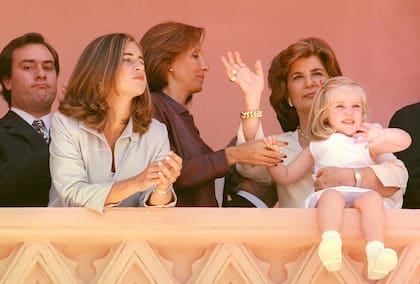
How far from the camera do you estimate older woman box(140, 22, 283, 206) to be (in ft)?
23.4

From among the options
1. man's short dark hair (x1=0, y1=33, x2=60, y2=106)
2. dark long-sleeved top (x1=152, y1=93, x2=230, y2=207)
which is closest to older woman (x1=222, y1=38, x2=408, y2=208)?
dark long-sleeved top (x1=152, y1=93, x2=230, y2=207)

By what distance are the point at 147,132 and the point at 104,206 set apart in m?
0.45

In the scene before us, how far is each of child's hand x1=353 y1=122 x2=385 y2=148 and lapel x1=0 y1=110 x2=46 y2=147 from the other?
1.32 meters

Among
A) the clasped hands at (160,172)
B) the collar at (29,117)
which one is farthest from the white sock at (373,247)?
the collar at (29,117)

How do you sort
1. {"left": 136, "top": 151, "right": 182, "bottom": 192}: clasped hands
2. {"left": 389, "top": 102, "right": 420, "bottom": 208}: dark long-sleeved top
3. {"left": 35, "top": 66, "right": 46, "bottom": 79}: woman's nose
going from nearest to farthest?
{"left": 136, "top": 151, "right": 182, "bottom": 192}: clasped hands < {"left": 389, "top": 102, "right": 420, "bottom": 208}: dark long-sleeved top < {"left": 35, "top": 66, "right": 46, "bottom": 79}: woman's nose

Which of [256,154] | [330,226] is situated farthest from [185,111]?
[330,226]

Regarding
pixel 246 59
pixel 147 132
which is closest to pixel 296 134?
pixel 147 132

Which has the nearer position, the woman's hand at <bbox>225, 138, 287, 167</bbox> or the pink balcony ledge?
the pink balcony ledge

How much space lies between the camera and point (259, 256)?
21.7ft

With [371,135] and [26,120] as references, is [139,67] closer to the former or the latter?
[26,120]

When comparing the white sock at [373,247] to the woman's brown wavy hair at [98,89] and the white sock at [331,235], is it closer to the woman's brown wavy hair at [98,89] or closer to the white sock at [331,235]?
the white sock at [331,235]

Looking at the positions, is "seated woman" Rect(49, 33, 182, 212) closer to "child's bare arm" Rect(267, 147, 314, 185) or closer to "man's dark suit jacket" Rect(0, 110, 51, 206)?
"man's dark suit jacket" Rect(0, 110, 51, 206)

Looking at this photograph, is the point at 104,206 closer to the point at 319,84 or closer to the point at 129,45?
the point at 129,45

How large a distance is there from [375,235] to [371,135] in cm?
54
